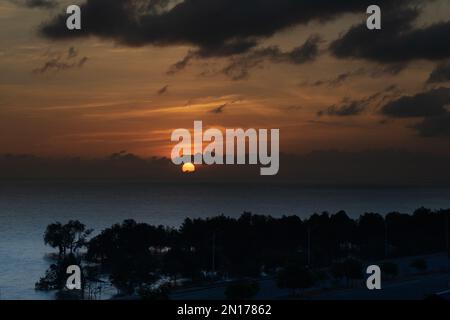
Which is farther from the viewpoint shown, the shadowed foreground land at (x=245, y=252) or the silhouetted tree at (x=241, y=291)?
the shadowed foreground land at (x=245, y=252)

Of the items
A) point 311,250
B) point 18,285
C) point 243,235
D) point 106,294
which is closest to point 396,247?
point 311,250

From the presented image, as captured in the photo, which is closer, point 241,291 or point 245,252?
point 241,291

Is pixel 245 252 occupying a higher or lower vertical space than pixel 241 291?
higher

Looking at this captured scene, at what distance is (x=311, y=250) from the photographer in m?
50.0

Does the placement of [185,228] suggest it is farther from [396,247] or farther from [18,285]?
[18,285]

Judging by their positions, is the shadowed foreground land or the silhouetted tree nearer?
the silhouetted tree

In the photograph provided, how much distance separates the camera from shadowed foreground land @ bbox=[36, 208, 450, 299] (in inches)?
1547

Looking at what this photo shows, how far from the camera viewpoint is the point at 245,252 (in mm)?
47625

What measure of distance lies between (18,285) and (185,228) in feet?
87.8

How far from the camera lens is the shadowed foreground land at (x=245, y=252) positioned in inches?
1547
